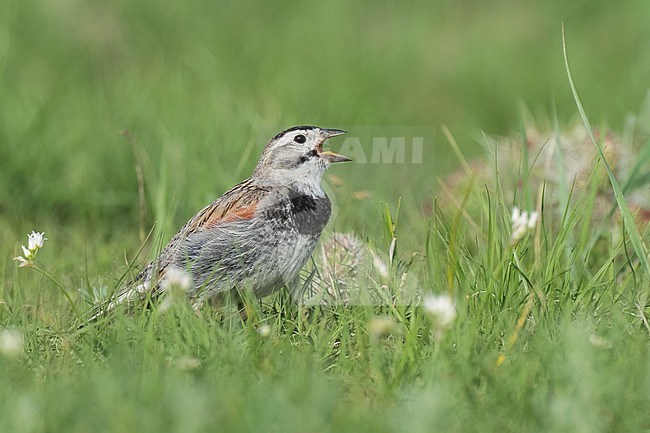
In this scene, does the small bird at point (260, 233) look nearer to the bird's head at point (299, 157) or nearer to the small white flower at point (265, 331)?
the bird's head at point (299, 157)

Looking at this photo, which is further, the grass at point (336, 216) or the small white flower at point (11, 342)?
the small white flower at point (11, 342)

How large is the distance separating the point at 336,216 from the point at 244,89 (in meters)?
3.20

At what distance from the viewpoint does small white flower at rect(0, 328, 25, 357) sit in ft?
12.4

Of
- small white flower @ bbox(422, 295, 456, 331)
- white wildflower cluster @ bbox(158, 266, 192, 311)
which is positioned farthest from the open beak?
small white flower @ bbox(422, 295, 456, 331)

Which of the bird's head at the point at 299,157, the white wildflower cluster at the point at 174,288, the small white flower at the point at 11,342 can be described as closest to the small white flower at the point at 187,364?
the white wildflower cluster at the point at 174,288

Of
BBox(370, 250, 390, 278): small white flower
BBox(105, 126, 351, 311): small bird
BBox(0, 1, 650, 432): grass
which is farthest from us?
BBox(105, 126, 351, 311): small bird

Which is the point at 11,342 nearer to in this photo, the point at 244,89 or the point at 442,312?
the point at 442,312

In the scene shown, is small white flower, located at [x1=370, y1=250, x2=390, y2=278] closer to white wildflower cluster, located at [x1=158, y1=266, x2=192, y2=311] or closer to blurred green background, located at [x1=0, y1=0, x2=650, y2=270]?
blurred green background, located at [x1=0, y1=0, x2=650, y2=270]

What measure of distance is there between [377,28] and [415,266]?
5972 millimetres

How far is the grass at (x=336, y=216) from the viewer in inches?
137

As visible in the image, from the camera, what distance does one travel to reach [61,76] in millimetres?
8664

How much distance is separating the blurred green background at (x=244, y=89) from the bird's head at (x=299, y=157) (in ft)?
1.36

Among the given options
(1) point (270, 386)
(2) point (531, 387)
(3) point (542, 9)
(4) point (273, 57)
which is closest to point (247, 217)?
(1) point (270, 386)

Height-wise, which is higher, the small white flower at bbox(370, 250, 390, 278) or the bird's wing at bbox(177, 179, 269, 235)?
the bird's wing at bbox(177, 179, 269, 235)
